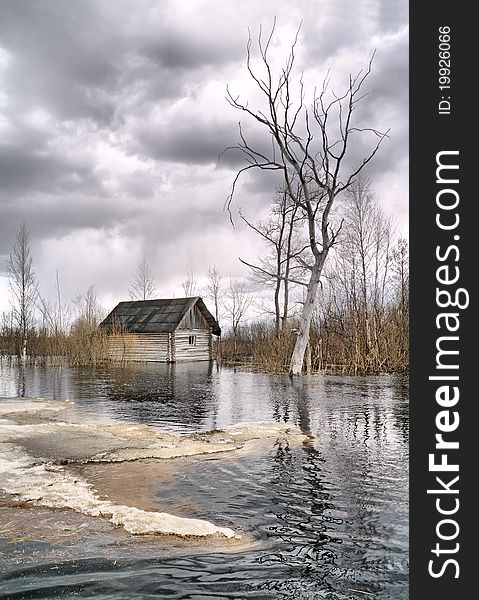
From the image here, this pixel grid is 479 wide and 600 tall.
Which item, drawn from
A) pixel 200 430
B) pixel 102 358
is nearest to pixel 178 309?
pixel 102 358

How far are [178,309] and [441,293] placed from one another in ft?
93.8

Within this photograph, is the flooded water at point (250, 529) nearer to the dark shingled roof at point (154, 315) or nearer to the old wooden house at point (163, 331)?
the old wooden house at point (163, 331)

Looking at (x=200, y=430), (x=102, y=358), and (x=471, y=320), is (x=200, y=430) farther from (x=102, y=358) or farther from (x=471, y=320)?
(x=102, y=358)

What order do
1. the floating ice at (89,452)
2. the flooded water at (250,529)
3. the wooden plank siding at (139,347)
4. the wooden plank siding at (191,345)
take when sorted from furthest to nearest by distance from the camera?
the wooden plank siding at (191,345), the wooden plank siding at (139,347), the floating ice at (89,452), the flooded water at (250,529)

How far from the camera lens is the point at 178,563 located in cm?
343

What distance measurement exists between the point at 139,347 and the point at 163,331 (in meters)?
2.08

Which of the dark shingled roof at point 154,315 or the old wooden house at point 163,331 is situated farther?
the dark shingled roof at point 154,315

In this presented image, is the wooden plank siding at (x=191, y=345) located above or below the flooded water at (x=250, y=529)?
above

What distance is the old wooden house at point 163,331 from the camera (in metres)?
29.7

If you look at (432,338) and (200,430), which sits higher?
(432,338)

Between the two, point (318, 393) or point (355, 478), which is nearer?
point (355, 478)

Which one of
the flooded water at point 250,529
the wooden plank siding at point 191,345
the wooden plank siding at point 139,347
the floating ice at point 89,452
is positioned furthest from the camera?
the wooden plank siding at point 191,345

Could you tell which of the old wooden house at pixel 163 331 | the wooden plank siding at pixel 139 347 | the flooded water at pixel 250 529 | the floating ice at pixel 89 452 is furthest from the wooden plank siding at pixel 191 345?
the flooded water at pixel 250 529

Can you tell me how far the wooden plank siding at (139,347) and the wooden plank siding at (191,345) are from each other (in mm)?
694
